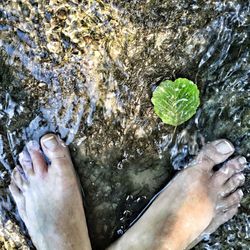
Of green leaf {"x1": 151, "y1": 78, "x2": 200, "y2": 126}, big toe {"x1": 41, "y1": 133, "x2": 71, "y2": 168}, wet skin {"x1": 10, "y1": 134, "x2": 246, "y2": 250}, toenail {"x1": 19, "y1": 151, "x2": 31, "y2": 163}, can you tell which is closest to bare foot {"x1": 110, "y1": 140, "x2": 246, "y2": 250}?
wet skin {"x1": 10, "y1": 134, "x2": 246, "y2": 250}

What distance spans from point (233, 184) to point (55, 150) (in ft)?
2.72

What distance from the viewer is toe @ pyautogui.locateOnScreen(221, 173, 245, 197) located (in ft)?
6.38

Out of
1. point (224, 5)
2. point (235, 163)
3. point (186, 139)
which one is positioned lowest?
point (235, 163)

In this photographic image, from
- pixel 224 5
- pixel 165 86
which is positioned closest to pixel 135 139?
pixel 165 86

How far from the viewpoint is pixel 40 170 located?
1907 mm

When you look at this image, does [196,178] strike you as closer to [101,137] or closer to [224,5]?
[101,137]

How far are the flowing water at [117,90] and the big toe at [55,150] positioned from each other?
0.04m

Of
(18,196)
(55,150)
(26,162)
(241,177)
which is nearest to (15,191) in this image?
(18,196)

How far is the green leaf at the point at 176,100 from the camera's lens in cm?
179

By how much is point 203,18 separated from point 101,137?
68 centimetres

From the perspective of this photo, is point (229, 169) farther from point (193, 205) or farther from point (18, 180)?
point (18, 180)

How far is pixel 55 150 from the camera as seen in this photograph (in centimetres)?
186

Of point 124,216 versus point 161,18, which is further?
point 124,216

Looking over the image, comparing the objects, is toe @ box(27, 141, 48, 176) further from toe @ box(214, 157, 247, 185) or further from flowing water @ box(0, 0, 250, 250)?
toe @ box(214, 157, 247, 185)
